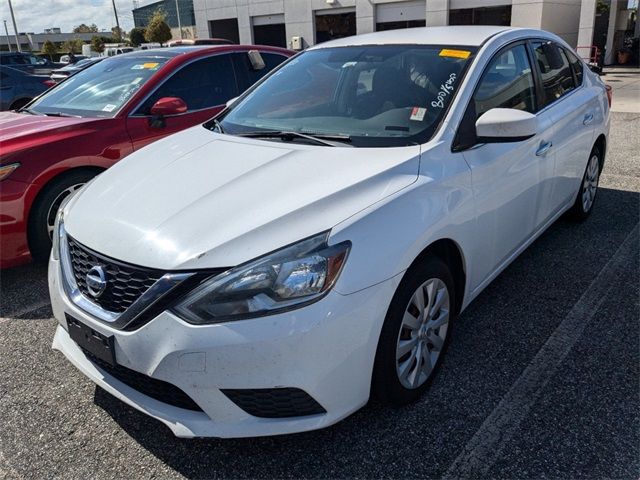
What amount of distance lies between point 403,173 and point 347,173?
0.80 ft

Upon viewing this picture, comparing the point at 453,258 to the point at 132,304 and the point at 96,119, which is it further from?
the point at 96,119

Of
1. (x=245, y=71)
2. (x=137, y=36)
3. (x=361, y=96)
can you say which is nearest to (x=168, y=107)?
(x=245, y=71)

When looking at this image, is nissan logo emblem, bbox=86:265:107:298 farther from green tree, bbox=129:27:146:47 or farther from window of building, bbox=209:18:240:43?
green tree, bbox=129:27:146:47

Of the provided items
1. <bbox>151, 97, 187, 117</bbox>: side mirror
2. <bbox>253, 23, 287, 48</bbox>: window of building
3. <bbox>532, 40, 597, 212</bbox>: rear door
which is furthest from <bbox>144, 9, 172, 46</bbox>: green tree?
<bbox>532, 40, 597, 212</bbox>: rear door

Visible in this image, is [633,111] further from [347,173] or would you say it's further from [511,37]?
[347,173]

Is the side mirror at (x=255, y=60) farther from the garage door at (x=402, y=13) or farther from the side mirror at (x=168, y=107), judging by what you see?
the garage door at (x=402, y=13)

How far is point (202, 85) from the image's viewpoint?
5246 mm

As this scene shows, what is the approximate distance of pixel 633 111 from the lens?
11.8 meters

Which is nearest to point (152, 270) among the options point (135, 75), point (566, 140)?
point (566, 140)

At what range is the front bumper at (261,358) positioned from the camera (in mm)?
1909

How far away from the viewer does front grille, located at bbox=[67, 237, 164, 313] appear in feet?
6.68

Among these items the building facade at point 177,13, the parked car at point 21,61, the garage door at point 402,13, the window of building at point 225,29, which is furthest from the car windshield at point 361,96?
the building facade at point 177,13

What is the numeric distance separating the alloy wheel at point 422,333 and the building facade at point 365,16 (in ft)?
82.0

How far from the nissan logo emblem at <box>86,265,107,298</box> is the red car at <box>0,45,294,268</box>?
200 cm
